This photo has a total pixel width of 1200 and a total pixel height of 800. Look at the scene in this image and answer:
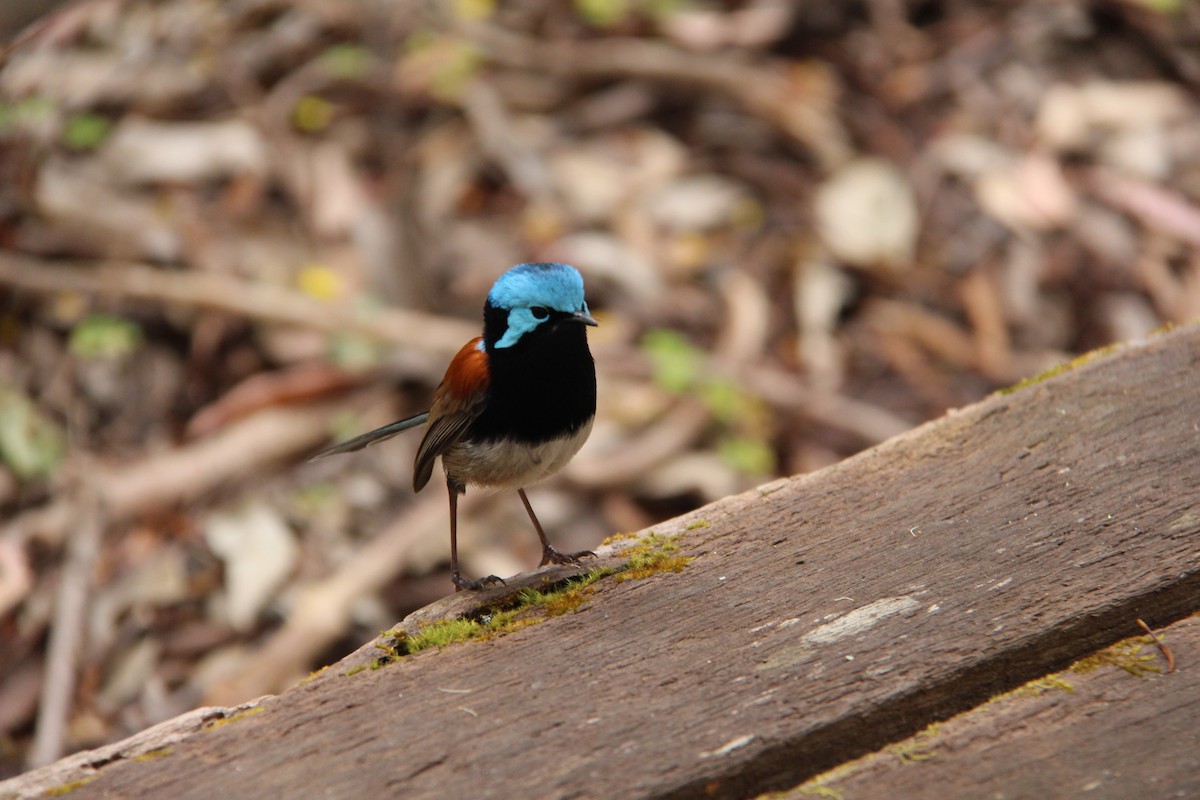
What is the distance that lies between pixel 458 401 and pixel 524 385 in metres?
0.24

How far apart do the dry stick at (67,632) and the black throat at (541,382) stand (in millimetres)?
2221

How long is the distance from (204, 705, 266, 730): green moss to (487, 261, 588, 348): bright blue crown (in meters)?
1.23

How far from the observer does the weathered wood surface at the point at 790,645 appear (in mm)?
2219

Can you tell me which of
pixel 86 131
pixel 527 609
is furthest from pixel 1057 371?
pixel 86 131

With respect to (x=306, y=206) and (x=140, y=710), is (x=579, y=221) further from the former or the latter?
(x=140, y=710)

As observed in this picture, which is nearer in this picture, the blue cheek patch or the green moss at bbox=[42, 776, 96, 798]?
the green moss at bbox=[42, 776, 96, 798]

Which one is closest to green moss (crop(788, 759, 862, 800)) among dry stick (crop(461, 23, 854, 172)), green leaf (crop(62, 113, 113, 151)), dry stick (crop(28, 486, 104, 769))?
dry stick (crop(28, 486, 104, 769))

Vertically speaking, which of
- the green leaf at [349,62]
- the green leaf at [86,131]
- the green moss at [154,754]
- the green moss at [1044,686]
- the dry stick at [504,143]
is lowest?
the dry stick at [504,143]

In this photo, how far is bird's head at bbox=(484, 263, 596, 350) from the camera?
3.17 metres

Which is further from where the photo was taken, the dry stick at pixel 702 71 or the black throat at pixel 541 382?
the dry stick at pixel 702 71

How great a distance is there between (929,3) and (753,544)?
5561mm

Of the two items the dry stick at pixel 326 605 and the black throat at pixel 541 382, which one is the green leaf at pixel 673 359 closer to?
the dry stick at pixel 326 605

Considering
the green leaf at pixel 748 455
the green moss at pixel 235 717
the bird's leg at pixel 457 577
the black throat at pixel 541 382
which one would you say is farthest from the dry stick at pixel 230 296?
the green moss at pixel 235 717

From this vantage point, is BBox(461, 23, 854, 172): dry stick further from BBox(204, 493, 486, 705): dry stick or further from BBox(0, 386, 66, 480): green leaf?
BBox(0, 386, 66, 480): green leaf
